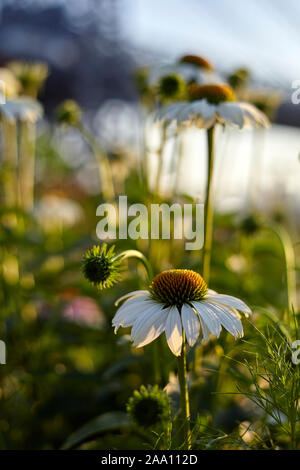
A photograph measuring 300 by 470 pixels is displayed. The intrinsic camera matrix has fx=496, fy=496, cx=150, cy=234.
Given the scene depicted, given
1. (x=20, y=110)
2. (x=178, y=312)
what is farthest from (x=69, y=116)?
(x=178, y=312)

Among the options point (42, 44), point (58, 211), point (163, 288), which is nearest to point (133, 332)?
point (163, 288)

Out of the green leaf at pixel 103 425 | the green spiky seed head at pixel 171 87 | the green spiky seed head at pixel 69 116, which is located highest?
the green spiky seed head at pixel 171 87

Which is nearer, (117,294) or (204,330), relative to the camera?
(204,330)

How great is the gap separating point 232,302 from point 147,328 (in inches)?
4.2

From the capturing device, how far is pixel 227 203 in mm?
1715

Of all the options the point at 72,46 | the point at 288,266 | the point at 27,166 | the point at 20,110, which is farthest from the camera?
the point at 72,46

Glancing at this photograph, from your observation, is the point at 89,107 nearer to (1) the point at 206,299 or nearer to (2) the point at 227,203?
(2) the point at 227,203

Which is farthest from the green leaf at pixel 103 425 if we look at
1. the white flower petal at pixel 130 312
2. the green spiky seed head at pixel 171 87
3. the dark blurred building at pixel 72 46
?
the dark blurred building at pixel 72 46

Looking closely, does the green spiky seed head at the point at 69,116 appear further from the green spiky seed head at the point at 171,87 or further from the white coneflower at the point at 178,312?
the white coneflower at the point at 178,312

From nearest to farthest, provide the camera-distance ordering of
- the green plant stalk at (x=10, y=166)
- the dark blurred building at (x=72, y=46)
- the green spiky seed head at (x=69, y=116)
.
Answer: the green spiky seed head at (x=69, y=116)
the green plant stalk at (x=10, y=166)
the dark blurred building at (x=72, y=46)

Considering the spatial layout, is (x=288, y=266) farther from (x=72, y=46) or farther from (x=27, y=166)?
(x=72, y=46)

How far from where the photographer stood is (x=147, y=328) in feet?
1.77

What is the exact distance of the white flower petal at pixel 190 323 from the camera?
20.6 inches
